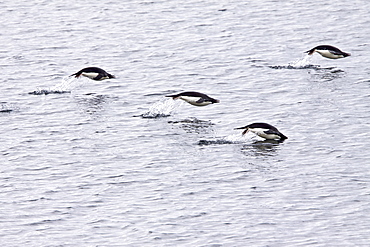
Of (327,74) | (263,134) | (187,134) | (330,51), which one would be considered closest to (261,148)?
(263,134)

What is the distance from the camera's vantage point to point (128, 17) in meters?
37.3

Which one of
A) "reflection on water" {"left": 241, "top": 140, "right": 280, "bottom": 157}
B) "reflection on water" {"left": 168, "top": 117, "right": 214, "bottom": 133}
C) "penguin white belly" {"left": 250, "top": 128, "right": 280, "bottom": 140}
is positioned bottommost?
"reflection on water" {"left": 168, "top": 117, "right": 214, "bottom": 133}

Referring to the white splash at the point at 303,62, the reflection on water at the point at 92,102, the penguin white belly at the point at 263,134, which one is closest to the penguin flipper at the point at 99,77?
the reflection on water at the point at 92,102

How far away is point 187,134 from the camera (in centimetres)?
1966

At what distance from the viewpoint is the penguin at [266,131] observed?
18375 millimetres

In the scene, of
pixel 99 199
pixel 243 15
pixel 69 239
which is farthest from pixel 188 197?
pixel 243 15

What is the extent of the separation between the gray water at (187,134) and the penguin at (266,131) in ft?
0.64

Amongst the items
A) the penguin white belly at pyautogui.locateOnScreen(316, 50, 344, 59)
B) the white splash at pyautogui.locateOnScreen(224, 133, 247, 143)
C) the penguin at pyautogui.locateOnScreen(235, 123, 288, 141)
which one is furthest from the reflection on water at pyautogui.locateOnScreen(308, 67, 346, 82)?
the penguin at pyautogui.locateOnScreen(235, 123, 288, 141)

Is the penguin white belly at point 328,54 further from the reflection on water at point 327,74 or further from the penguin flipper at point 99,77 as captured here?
the penguin flipper at point 99,77

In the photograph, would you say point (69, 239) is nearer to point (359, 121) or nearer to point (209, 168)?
point (209, 168)

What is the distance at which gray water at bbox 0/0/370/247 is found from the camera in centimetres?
1393

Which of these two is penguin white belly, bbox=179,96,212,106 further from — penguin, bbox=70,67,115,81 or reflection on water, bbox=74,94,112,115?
penguin, bbox=70,67,115,81

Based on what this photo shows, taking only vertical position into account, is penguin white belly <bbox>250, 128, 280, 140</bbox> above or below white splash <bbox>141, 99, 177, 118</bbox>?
above

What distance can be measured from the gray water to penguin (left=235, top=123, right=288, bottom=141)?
195 millimetres
